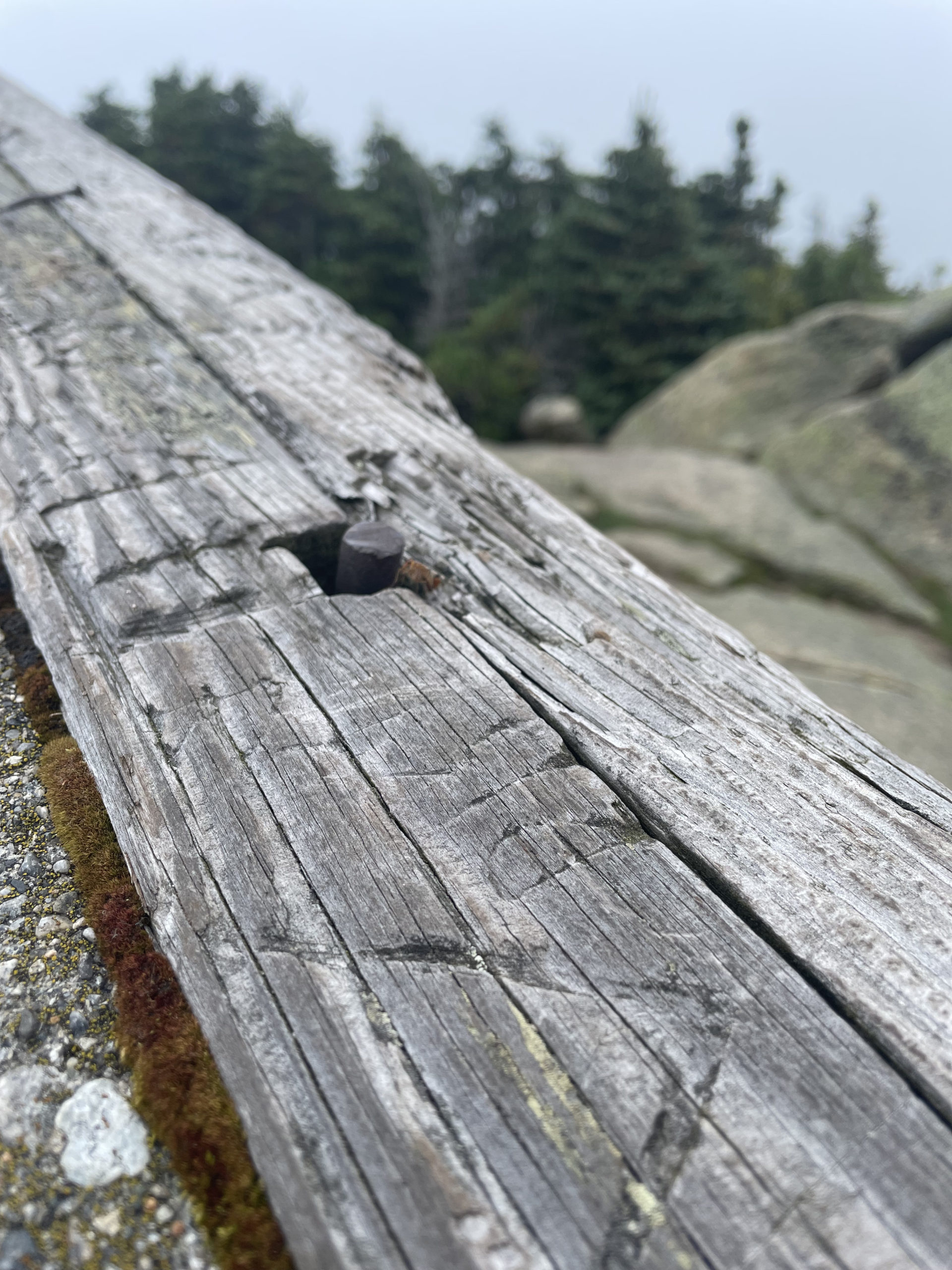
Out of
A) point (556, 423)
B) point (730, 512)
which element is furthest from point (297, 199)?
point (730, 512)

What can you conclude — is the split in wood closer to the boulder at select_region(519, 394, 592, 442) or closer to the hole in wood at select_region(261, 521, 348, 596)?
the hole in wood at select_region(261, 521, 348, 596)

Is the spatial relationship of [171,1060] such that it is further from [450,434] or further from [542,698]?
[450,434]

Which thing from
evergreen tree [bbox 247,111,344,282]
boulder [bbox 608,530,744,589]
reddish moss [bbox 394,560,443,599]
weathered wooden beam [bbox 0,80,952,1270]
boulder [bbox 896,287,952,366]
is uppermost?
evergreen tree [bbox 247,111,344,282]

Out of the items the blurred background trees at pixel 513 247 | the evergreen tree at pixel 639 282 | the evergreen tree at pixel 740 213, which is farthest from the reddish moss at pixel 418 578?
the evergreen tree at pixel 740 213

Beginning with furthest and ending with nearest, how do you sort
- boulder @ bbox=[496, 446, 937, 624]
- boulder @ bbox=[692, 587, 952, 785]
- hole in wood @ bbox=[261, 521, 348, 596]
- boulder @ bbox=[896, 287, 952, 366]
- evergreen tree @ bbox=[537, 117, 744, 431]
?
evergreen tree @ bbox=[537, 117, 744, 431], boulder @ bbox=[896, 287, 952, 366], boulder @ bbox=[496, 446, 937, 624], boulder @ bbox=[692, 587, 952, 785], hole in wood @ bbox=[261, 521, 348, 596]

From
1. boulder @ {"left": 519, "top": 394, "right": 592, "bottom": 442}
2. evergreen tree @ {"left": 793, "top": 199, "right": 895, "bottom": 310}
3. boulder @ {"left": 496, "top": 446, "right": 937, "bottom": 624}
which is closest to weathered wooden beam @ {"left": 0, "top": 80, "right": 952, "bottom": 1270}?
boulder @ {"left": 496, "top": 446, "right": 937, "bottom": 624}

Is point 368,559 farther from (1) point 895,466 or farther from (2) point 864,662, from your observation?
(1) point 895,466
